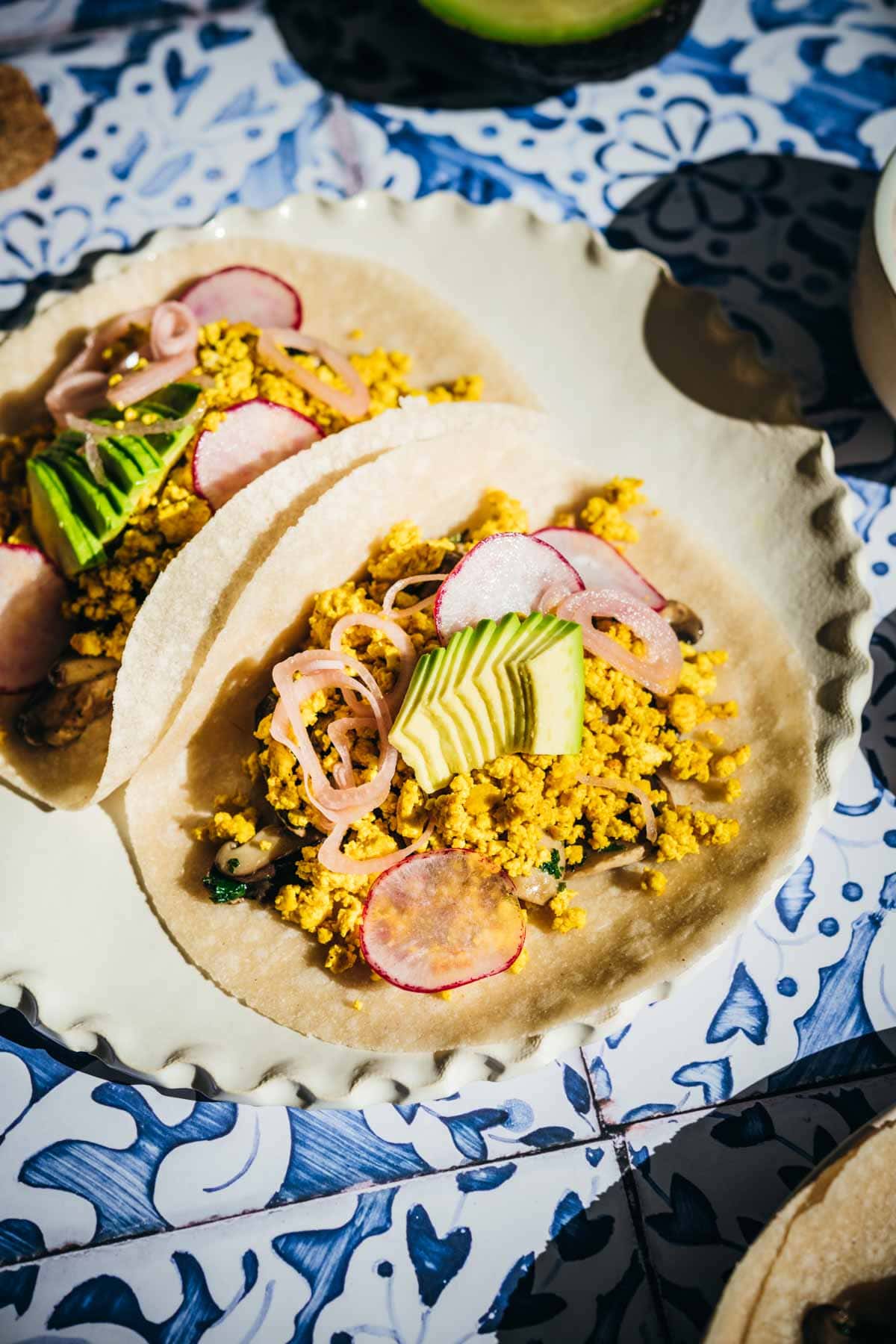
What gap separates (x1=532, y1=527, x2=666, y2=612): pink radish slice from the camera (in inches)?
95.3

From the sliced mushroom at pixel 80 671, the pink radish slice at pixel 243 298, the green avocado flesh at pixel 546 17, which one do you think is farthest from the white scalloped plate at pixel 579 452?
the green avocado flesh at pixel 546 17

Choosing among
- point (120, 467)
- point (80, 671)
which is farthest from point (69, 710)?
point (120, 467)

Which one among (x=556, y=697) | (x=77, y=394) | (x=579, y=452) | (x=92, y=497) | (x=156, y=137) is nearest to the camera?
(x=556, y=697)

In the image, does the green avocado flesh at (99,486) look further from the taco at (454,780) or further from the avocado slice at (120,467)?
the taco at (454,780)

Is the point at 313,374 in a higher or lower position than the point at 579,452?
higher

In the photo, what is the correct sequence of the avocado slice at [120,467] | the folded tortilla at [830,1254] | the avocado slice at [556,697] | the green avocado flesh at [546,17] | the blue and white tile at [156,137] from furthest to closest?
the blue and white tile at [156,137] < the green avocado flesh at [546,17] < the avocado slice at [120,467] < the avocado slice at [556,697] < the folded tortilla at [830,1254]

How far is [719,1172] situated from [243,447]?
1862 mm

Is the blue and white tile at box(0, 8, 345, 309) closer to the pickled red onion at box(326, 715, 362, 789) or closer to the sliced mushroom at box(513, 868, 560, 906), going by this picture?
the pickled red onion at box(326, 715, 362, 789)

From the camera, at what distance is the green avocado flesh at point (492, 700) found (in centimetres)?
200

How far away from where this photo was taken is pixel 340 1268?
2113 mm

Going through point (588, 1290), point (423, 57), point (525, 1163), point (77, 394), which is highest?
point (423, 57)

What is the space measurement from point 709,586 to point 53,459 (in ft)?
5.10

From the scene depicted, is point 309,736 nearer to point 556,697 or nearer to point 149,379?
point 556,697

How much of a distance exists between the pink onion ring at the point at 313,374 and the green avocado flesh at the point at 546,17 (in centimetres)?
132
